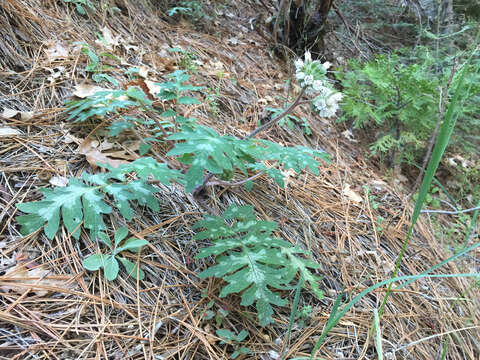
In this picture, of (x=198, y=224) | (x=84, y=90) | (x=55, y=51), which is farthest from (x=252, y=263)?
(x=55, y=51)

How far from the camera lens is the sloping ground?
3.76ft

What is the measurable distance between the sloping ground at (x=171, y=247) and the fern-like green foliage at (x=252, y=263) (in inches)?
5.4

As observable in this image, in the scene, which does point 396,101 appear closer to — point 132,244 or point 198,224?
point 198,224

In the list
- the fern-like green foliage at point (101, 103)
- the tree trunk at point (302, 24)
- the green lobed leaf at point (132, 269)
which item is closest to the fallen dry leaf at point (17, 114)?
the fern-like green foliage at point (101, 103)

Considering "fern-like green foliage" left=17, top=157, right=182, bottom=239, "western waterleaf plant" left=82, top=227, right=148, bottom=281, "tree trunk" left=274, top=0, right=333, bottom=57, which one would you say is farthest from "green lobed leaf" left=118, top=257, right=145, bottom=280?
"tree trunk" left=274, top=0, right=333, bottom=57

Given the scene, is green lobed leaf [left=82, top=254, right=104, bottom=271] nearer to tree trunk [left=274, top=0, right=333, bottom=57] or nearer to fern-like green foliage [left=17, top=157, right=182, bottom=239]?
fern-like green foliage [left=17, top=157, right=182, bottom=239]

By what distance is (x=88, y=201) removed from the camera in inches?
52.4

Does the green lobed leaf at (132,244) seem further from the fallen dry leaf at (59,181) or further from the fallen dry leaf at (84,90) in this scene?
the fallen dry leaf at (84,90)

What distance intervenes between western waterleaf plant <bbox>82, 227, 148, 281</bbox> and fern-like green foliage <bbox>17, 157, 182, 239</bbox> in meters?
0.08

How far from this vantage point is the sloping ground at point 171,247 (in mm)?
1146

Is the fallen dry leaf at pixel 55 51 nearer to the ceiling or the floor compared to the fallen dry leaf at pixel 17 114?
nearer to the ceiling

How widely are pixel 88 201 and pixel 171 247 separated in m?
0.42

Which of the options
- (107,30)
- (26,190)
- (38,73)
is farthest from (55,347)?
(107,30)

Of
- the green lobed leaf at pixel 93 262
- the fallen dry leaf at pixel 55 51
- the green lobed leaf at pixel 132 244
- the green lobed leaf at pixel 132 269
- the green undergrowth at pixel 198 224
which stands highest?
the fallen dry leaf at pixel 55 51
